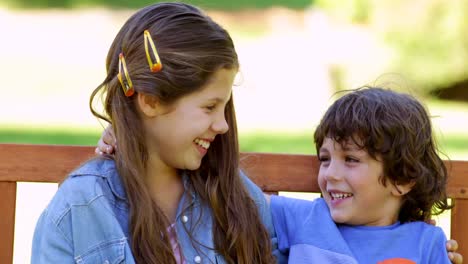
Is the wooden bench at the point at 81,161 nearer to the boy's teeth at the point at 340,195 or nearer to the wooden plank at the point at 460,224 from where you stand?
the wooden plank at the point at 460,224

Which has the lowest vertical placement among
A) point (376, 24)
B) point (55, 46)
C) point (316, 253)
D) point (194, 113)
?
point (55, 46)

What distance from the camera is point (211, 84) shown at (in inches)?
99.8

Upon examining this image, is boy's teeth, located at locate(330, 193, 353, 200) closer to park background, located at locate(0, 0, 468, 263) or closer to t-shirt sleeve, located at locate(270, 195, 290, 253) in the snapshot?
t-shirt sleeve, located at locate(270, 195, 290, 253)

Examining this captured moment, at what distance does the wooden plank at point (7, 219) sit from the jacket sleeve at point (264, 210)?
2.43ft

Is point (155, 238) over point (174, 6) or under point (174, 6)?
under

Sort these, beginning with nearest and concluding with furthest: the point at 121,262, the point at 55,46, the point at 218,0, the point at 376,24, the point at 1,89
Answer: the point at 121,262, the point at 376,24, the point at 1,89, the point at 55,46, the point at 218,0

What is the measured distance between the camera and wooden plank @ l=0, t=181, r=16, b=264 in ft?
9.31

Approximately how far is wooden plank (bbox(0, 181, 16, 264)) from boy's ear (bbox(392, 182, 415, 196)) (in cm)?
120

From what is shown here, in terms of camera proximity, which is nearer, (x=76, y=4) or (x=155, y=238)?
(x=155, y=238)

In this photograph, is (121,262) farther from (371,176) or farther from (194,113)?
(371,176)

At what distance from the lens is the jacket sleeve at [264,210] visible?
276cm

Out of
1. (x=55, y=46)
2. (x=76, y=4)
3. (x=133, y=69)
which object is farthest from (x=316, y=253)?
(x=76, y=4)

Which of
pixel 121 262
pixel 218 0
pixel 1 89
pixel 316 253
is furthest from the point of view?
pixel 218 0

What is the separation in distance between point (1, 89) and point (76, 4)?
24.5 ft
